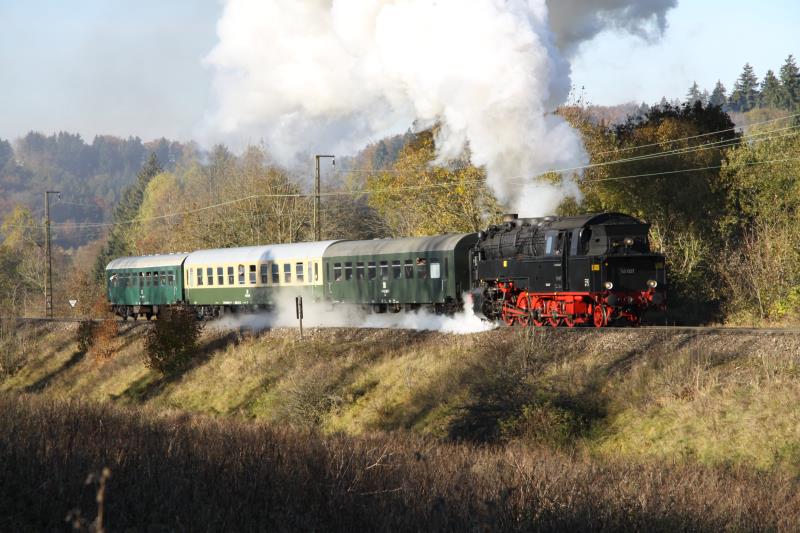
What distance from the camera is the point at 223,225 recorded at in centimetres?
6919

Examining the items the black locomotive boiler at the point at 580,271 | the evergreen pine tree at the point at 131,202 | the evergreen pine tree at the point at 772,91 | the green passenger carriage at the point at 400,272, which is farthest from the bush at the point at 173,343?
the evergreen pine tree at the point at 772,91

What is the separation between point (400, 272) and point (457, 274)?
119 inches

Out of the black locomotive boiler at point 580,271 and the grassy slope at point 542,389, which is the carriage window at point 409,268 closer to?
the grassy slope at point 542,389

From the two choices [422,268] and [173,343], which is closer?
[422,268]

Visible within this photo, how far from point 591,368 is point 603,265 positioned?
10.1 feet

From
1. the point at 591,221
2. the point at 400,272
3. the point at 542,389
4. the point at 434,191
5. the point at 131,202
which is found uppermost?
the point at 131,202

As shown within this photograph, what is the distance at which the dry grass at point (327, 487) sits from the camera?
34.1 feet

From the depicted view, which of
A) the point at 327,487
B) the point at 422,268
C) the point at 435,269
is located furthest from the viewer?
the point at 422,268

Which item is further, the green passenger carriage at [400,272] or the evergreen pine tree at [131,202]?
the evergreen pine tree at [131,202]

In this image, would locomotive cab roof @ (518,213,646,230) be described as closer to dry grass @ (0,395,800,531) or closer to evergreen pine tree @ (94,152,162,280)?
dry grass @ (0,395,800,531)

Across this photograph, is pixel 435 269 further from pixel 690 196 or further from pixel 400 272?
pixel 690 196

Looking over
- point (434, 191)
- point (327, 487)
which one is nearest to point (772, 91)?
point (434, 191)

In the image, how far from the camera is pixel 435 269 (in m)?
31.6

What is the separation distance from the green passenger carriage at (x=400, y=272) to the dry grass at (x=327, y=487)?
50.3ft
